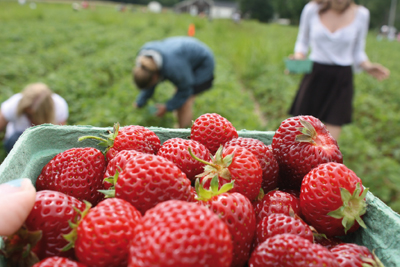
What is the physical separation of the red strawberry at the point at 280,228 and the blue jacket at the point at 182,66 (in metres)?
4.13

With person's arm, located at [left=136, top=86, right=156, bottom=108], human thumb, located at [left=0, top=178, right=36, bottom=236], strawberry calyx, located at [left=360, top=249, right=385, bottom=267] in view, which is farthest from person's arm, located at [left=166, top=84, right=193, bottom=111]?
strawberry calyx, located at [left=360, top=249, right=385, bottom=267]

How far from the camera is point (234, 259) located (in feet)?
3.34

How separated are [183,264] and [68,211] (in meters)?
0.46

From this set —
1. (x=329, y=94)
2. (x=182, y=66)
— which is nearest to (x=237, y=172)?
(x=329, y=94)

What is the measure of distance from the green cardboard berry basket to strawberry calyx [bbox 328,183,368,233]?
0.07 m

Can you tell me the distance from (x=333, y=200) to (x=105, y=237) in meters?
0.75

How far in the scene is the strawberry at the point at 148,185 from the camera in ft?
3.32

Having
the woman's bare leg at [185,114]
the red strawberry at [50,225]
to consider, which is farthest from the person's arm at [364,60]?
the red strawberry at [50,225]

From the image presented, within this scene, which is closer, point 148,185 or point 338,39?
point 148,185

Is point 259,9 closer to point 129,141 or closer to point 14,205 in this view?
point 129,141

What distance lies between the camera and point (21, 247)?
0.95 metres

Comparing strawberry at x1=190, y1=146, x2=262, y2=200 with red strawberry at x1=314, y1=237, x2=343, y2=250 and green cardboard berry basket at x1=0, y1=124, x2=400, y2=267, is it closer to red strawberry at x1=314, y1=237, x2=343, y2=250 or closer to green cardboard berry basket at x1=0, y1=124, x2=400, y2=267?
red strawberry at x1=314, y1=237, x2=343, y2=250

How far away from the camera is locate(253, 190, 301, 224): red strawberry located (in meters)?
1.20

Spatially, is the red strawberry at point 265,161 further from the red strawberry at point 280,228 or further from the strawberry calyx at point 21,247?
the strawberry calyx at point 21,247
